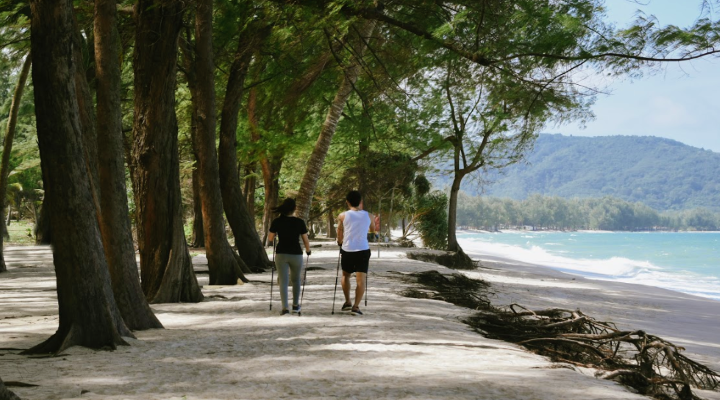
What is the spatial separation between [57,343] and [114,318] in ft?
2.24

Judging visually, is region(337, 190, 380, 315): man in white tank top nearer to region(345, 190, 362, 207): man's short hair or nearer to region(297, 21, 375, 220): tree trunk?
region(345, 190, 362, 207): man's short hair

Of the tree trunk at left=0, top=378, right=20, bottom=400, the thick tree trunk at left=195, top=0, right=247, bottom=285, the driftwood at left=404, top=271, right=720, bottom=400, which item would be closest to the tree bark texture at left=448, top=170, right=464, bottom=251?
the thick tree trunk at left=195, top=0, right=247, bottom=285

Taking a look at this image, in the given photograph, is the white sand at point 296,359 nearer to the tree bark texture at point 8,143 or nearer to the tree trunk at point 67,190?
the tree trunk at point 67,190

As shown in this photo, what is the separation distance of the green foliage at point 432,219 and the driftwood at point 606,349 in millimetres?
26189

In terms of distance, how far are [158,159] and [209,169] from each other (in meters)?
3.87

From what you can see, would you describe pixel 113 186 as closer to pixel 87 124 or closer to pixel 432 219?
pixel 87 124

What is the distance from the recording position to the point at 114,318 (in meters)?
A: 7.64

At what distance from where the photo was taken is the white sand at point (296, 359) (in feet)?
18.1

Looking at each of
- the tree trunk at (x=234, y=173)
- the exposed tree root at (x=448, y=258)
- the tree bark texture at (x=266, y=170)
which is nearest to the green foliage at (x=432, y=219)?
the exposed tree root at (x=448, y=258)

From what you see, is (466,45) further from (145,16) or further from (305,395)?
(305,395)

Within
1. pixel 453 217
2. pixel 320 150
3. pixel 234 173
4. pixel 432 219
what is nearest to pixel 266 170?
pixel 453 217

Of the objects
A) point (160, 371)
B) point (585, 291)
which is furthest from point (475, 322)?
point (585, 291)

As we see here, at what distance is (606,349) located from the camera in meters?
8.15

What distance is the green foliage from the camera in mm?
39000
